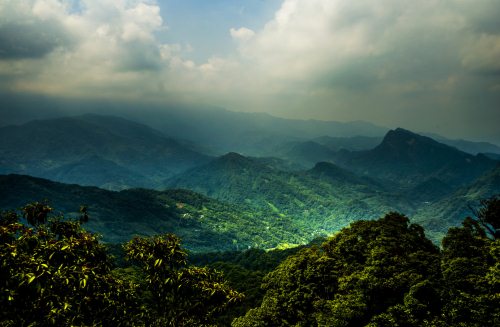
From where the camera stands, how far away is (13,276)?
12.7 metres

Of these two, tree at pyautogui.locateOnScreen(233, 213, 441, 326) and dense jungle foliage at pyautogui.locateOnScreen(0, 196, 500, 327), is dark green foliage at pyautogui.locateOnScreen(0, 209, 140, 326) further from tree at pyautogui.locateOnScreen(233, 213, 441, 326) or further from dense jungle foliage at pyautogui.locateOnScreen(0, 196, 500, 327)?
tree at pyautogui.locateOnScreen(233, 213, 441, 326)

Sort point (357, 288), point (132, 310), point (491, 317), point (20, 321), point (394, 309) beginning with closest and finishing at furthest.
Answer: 1. point (20, 321)
2. point (132, 310)
3. point (491, 317)
4. point (394, 309)
5. point (357, 288)

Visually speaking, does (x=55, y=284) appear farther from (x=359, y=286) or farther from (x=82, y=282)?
(x=359, y=286)

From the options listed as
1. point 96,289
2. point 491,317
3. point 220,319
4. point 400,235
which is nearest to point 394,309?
point 491,317

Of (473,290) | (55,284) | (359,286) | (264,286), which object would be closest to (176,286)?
(55,284)

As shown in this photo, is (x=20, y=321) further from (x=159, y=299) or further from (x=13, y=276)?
(x=159, y=299)

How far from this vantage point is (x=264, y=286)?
1748 inches

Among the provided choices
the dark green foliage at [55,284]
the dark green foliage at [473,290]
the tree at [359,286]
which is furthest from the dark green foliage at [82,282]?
the dark green foliage at [473,290]

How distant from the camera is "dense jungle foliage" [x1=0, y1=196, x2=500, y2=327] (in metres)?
14.2

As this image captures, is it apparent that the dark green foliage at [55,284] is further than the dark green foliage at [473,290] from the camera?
No

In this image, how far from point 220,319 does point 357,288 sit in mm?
60769

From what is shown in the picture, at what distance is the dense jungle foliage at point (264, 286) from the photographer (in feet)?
46.6

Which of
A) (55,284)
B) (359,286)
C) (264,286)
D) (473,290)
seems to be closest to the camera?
(55,284)

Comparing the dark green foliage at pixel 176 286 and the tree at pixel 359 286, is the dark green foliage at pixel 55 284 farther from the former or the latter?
the tree at pixel 359 286
